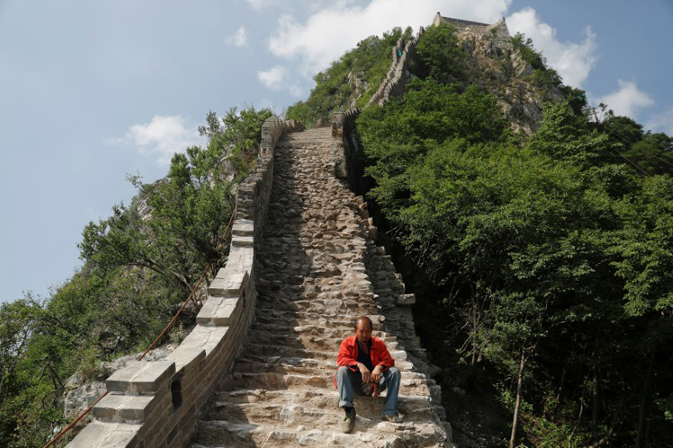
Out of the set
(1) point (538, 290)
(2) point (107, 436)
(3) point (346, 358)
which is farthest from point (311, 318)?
(1) point (538, 290)

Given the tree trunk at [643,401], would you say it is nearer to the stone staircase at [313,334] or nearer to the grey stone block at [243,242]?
the stone staircase at [313,334]

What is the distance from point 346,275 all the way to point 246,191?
2.71 metres

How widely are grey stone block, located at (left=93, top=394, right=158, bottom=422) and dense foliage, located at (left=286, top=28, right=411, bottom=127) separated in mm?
27530

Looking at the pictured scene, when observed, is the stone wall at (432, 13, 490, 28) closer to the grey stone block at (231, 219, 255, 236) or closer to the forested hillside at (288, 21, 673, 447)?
the forested hillside at (288, 21, 673, 447)

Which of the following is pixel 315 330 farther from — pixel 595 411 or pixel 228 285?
pixel 595 411

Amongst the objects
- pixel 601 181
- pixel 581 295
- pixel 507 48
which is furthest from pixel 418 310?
pixel 507 48

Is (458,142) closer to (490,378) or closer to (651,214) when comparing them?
(651,214)

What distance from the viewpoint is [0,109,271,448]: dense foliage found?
1071 centimetres

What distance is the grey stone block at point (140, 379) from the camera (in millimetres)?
3082

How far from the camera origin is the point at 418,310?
1125cm

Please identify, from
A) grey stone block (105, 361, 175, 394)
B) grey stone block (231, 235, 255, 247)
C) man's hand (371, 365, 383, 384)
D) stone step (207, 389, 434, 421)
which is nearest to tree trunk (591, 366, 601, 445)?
stone step (207, 389, 434, 421)

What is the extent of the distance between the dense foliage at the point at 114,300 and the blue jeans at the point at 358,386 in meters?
6.22

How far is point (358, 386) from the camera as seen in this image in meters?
4.00

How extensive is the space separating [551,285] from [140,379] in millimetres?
7544
